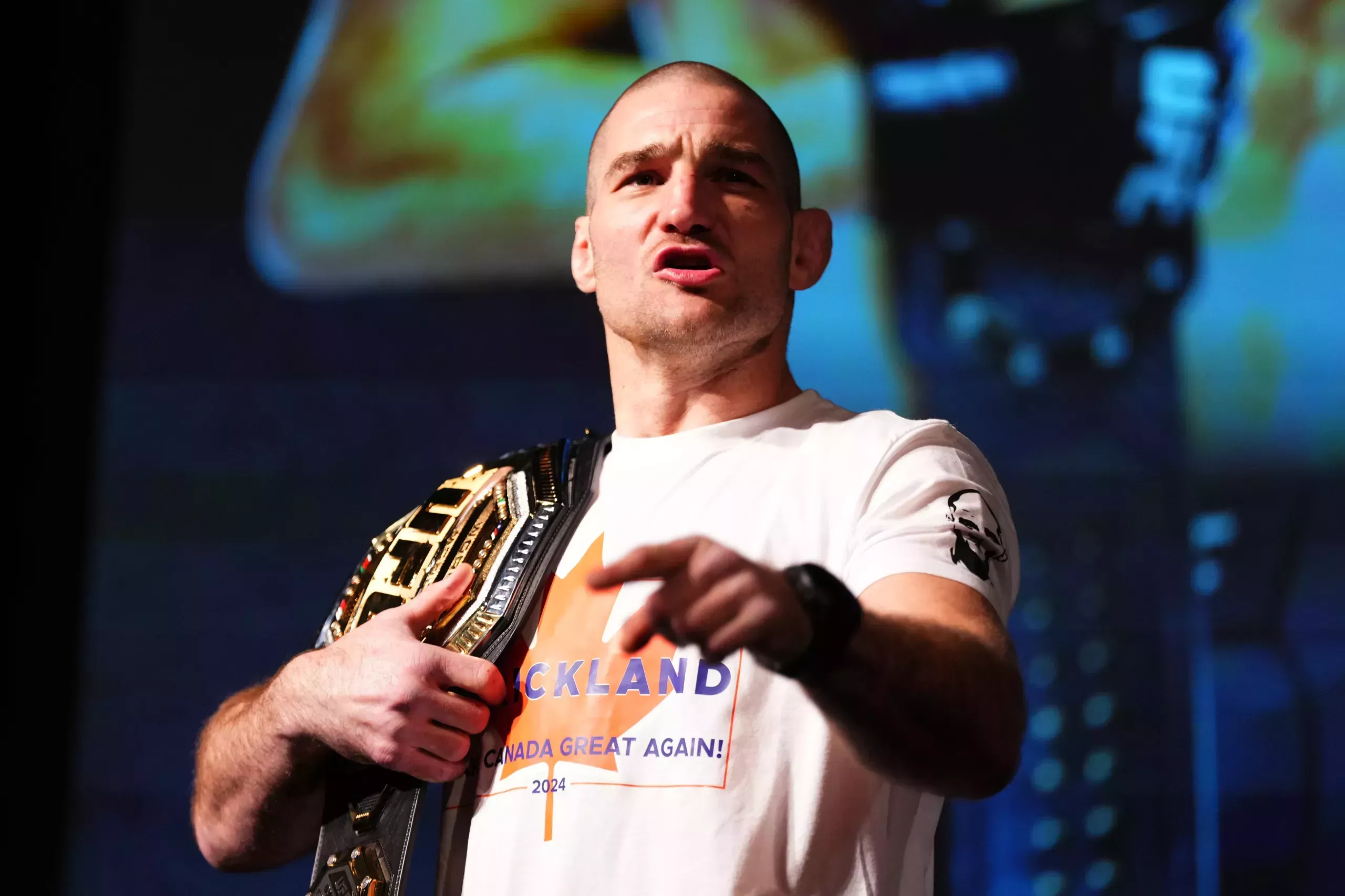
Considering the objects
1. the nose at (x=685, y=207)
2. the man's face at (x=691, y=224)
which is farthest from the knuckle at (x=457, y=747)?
the nose at (x=685, y=207)

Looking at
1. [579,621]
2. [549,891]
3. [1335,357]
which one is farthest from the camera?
[1335,357]

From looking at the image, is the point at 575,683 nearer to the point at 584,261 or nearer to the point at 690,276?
the point at 690,276

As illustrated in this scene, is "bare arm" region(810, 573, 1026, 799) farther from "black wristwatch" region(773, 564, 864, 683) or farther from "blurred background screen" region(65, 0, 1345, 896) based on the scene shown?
"blurred background screen" region(65, 0, 1345, 896)

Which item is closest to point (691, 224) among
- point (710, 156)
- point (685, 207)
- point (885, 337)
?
point (685, 207)

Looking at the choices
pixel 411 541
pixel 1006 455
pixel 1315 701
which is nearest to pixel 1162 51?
pixel 1006 455

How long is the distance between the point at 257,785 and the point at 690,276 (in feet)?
2.79

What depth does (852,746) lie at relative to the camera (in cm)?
107

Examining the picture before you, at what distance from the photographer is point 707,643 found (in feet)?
2.93

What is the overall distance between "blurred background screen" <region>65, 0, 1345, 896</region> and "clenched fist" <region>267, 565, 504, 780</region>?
1187 millimetres

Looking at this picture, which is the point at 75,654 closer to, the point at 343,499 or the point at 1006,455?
the point at 343,499

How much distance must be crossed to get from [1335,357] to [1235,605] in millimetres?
540

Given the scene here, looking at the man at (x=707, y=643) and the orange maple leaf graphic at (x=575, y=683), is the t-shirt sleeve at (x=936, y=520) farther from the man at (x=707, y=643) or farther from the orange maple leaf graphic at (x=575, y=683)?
the orange maple leaf graphic at (x=575, y=683)

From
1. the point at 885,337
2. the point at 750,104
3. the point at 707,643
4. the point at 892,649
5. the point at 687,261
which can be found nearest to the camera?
the point at 707,643

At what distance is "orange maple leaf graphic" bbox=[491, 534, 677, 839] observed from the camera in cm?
137
